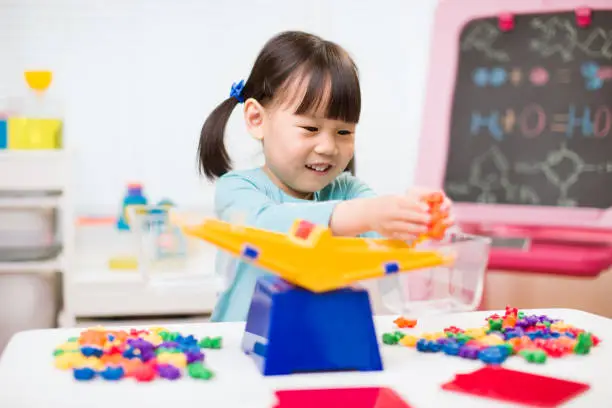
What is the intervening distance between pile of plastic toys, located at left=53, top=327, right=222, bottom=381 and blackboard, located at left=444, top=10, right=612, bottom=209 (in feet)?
4.26

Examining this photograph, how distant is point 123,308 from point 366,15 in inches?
42.5

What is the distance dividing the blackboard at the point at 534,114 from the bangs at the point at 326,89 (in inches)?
40.3

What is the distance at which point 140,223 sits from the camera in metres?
1.73

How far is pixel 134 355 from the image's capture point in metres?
0.70

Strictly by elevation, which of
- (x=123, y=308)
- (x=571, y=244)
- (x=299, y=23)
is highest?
(x=299, y=23)

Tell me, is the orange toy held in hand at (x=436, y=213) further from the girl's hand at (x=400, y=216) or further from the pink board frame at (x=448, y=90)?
the pink board frame at (x=448, y=90)

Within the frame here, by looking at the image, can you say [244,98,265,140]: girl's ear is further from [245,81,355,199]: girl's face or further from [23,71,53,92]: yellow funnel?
[23,71,53,92]: yellow funnel

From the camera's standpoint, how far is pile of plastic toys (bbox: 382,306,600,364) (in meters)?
0.71

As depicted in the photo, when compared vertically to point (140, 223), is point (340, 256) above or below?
above

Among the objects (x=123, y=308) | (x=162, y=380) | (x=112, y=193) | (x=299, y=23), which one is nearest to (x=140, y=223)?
(x=123, y=308)

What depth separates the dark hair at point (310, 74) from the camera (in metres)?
0.96

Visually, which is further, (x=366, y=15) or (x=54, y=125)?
(x=366, y=15)

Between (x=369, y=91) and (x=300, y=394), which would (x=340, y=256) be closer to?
(x=300, y=394)

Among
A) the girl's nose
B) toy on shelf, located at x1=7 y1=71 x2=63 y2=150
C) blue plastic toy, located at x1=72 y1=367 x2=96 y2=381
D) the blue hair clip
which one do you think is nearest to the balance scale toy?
blue plastic toy, located at x1=72 y1=367 x2=96 y2=381
